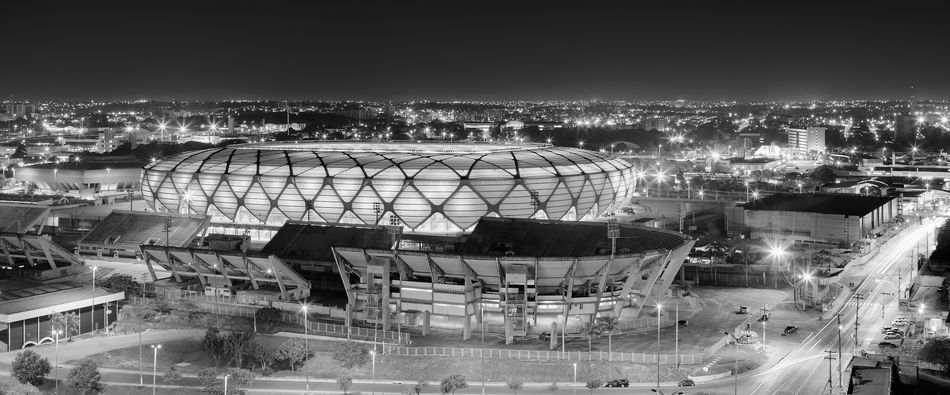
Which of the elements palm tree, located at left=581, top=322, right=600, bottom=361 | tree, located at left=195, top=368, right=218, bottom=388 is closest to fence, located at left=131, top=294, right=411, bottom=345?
tree, located at left=195, top=368, right=218, bottom=388

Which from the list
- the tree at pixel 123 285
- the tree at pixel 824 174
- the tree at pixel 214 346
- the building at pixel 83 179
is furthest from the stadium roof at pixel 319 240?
the tree at pixel 824 174

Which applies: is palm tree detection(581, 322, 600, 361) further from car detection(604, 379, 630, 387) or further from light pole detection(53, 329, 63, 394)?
light pole detection(53, 329, 63, 394)

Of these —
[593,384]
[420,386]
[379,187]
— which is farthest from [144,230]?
[593,384]

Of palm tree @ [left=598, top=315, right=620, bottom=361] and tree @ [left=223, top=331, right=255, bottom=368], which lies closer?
tree @ [left=223, top=331, right=255, bottom=368]

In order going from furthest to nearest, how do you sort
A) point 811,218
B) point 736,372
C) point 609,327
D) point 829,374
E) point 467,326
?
point 811,218 < point 467,326 < point 609,327 < point 829,374 < point 736,372

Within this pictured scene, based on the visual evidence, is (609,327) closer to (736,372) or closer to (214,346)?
(736,372)

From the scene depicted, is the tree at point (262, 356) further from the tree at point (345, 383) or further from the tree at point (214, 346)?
the tree at point (345, 383)

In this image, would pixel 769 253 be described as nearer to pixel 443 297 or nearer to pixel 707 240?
pixel 707 240

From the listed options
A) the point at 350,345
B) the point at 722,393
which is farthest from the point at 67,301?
the point at 722,393
